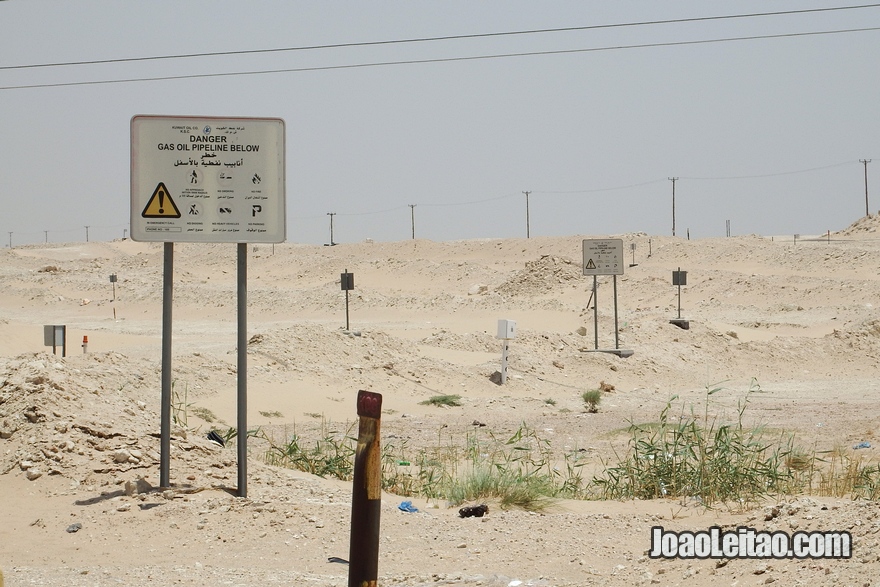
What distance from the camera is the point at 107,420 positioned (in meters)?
9.60

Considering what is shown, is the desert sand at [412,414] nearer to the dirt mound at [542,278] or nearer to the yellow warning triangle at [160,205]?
the dirt mound at [542,278]

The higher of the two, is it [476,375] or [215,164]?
[215,164]

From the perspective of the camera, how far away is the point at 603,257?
950 inches

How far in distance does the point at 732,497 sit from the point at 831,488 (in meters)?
1.27

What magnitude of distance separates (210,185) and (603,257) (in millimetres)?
17159

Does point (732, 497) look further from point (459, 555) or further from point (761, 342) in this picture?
point (761, 342)

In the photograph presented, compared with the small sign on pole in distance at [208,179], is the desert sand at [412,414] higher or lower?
lower

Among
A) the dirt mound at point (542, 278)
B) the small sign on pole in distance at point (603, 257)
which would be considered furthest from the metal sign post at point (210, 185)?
the dirt mound at point (542, 278)

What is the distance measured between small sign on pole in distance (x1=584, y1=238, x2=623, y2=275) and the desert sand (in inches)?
90.3

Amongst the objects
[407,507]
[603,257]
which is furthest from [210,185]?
[603,257]

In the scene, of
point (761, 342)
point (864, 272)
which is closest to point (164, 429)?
point (761, 342)

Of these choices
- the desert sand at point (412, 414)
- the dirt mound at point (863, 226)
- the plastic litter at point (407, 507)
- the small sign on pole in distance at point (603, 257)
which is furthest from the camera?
the dirt mound at point (863, 226)

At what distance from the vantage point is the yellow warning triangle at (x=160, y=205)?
26.2 ft

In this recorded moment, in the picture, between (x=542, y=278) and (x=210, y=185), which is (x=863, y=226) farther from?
(x=210, y=185)
